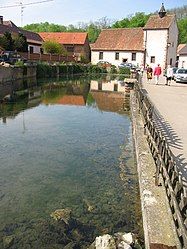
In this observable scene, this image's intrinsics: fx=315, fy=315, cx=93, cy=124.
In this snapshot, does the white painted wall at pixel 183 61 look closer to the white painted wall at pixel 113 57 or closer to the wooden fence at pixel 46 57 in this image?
the white painted wall at pixel 113 57

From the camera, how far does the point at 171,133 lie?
1021cm

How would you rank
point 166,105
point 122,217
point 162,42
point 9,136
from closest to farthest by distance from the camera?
1. point 122,217
2. point 9,136
3. point 166,105
4. point 162,42

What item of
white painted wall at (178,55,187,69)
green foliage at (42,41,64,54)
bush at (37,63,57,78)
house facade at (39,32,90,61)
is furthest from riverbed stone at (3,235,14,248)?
house facade at (39,32,90,61)

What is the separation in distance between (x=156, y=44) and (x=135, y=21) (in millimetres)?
22471

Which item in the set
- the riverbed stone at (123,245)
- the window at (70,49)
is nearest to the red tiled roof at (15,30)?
the window at (70,49)

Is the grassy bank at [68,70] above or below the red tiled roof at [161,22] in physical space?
below

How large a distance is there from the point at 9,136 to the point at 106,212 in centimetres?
695

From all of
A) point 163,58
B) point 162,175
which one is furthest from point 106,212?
point 163,58

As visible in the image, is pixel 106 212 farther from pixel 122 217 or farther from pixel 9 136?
pixel 9 136

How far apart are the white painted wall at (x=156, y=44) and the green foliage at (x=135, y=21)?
18172 millimetres

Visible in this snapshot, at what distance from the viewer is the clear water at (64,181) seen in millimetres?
6257

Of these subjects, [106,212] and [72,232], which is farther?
[106,212]

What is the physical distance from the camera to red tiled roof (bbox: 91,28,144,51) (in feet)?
198

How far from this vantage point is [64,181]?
852 cm
